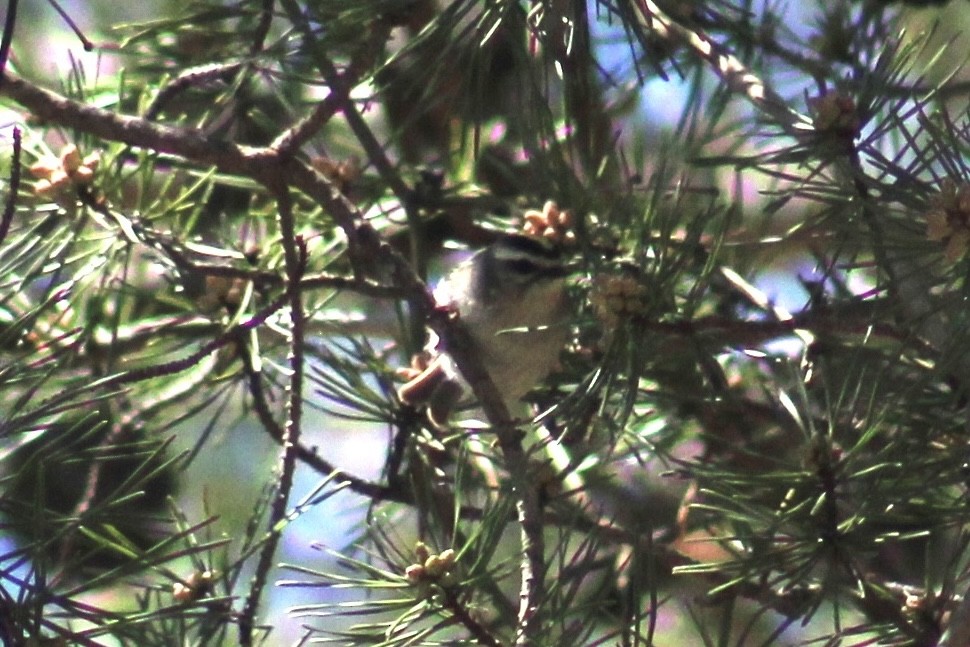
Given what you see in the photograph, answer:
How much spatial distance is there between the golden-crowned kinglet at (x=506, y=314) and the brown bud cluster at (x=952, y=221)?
49 centimetres

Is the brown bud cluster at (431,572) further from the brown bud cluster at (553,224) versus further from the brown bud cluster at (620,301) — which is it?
the brown bud cluster at (553,224)

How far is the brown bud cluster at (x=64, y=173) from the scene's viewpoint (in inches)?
58.1

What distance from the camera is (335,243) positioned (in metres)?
1.86

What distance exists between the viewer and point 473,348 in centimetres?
159

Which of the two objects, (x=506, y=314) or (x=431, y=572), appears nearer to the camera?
(x=431, y=572)

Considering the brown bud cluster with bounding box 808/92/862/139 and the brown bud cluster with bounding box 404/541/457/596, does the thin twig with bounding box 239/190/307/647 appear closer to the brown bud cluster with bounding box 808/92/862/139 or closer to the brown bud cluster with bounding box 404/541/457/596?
the brown bud cluster with bounding box 404/541/457/596

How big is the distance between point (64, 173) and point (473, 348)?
493 millimetres

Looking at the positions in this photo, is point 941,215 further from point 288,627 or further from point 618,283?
point 288,627

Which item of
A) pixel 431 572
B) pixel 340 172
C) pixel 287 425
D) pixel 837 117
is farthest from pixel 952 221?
pixel 340 172

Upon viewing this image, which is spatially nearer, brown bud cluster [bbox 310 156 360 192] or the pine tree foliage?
the pine tree foliage

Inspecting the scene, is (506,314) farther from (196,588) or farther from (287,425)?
(196,588)

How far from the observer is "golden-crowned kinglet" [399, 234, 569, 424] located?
1825mm

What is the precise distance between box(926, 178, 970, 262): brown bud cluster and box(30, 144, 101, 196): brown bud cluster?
2.89ft

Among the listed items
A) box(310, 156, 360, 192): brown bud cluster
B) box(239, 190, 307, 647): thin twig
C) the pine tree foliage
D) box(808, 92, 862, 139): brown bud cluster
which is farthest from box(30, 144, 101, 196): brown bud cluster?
box(808, 92, 862, 139): brown bud cluster
